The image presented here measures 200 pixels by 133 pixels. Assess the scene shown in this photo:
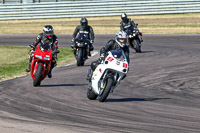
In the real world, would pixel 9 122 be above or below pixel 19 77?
above

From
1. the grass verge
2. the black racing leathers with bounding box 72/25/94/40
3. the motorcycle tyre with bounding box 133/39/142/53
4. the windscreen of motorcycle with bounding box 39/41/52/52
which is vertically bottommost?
the grass verge

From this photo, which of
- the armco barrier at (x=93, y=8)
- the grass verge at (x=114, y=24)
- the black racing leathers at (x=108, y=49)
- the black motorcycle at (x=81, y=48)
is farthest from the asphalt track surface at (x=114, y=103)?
the armco barrier at (x=93, y=8)

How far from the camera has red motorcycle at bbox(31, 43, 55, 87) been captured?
43.5 ft

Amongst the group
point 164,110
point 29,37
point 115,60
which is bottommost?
point 29,37

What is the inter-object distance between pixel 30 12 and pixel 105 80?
105 feet

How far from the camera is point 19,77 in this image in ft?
50.6

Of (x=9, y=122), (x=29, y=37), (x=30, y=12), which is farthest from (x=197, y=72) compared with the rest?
(x=30, y=12)

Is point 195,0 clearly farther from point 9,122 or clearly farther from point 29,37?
point 9,122

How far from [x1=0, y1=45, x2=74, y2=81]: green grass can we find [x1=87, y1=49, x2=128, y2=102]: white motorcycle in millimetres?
5331

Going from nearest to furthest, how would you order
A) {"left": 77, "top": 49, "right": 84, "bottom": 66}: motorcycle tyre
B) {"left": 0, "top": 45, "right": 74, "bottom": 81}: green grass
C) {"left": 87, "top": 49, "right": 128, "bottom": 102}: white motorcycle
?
{"left": 87, "top": 49, "right": 128, "bottom": 102}: white motorcycle, {"left": 0, "top": 45, "right": 74, "bottom": 81}: green grass, {"left": 77, "top": 49, "right": 84, "bottom": 66}: motorcycle tyre

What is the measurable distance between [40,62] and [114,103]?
364 centimetres

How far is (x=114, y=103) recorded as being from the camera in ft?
34.6

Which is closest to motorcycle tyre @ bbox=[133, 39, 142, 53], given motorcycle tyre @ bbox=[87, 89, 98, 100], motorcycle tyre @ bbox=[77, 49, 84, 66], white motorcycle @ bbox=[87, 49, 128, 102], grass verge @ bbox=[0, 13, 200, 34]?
motorcycle tyre @ bbox=[77, 49, 84, 66]

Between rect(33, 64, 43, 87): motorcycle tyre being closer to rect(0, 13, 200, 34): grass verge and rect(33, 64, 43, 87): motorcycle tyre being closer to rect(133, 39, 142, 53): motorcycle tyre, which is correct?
rect(133, 39, 142, 53): motorcycle tyre
